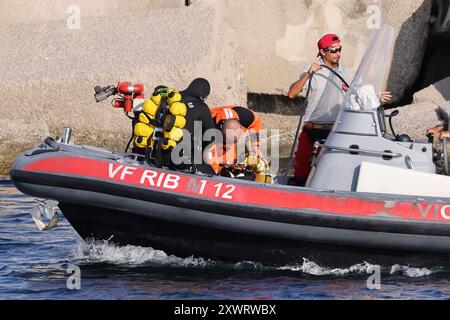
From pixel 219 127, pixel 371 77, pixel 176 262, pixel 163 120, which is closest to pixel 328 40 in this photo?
pixel 371 77

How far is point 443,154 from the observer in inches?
376

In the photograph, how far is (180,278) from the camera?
9305mm

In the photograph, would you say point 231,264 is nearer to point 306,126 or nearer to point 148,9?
point 306,126

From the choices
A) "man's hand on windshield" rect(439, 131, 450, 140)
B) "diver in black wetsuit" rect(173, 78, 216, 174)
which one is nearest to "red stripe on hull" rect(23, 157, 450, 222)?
"diver in black wetsuit" rect(173, 78, 216, 174)

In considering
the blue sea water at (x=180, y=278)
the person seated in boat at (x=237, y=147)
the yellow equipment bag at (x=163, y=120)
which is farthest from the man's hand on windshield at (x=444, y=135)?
the yellow equipment bag at (x=163, y=120)

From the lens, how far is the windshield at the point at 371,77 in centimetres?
956

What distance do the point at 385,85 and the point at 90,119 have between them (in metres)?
3.42

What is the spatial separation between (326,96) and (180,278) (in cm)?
170

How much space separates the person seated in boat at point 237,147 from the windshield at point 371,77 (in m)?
0.76

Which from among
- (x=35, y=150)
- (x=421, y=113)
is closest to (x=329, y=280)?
(x=35, y=150)

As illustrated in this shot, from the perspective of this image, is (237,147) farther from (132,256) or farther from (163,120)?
(132,256)

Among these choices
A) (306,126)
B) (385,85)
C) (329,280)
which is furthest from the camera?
(385,85)

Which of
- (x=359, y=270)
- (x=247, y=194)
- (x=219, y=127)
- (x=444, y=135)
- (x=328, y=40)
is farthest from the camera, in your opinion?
(x=219, y=127)
